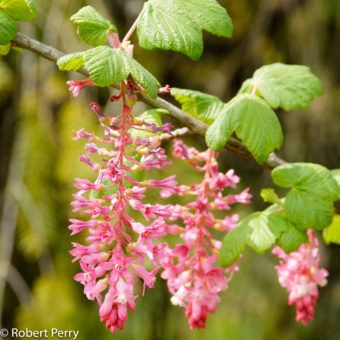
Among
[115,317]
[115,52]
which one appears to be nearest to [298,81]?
[115,52]

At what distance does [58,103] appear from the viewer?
7.81ft

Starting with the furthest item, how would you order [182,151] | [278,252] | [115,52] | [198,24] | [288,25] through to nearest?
[288,25] → [278,252] → [182,151] → [198,24] → [115,52]

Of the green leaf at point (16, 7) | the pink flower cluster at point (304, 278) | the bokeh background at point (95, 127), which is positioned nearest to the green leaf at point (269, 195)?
the pink flower cluster at point (304, 278)

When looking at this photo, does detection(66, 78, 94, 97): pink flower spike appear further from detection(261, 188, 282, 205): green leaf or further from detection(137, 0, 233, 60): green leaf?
detection(261, 188, 282, 205): green leaf

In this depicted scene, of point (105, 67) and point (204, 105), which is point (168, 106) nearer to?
point (204, 105)

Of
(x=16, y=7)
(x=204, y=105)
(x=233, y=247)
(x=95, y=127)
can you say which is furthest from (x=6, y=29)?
(x=95, y=127)

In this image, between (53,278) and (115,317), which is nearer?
(115,317)

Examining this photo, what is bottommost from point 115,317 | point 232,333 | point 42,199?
point 232,333

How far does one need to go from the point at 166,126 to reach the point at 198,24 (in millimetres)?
182

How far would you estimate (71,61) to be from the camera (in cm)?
96

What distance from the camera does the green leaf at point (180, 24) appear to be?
3.29ft

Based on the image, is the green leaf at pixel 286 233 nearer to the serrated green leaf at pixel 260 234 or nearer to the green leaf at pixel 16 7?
the serrated green leaf at pixel 260 234

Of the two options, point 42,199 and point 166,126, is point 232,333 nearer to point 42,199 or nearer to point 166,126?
point 42,199

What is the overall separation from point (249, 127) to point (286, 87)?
0.24 meters
